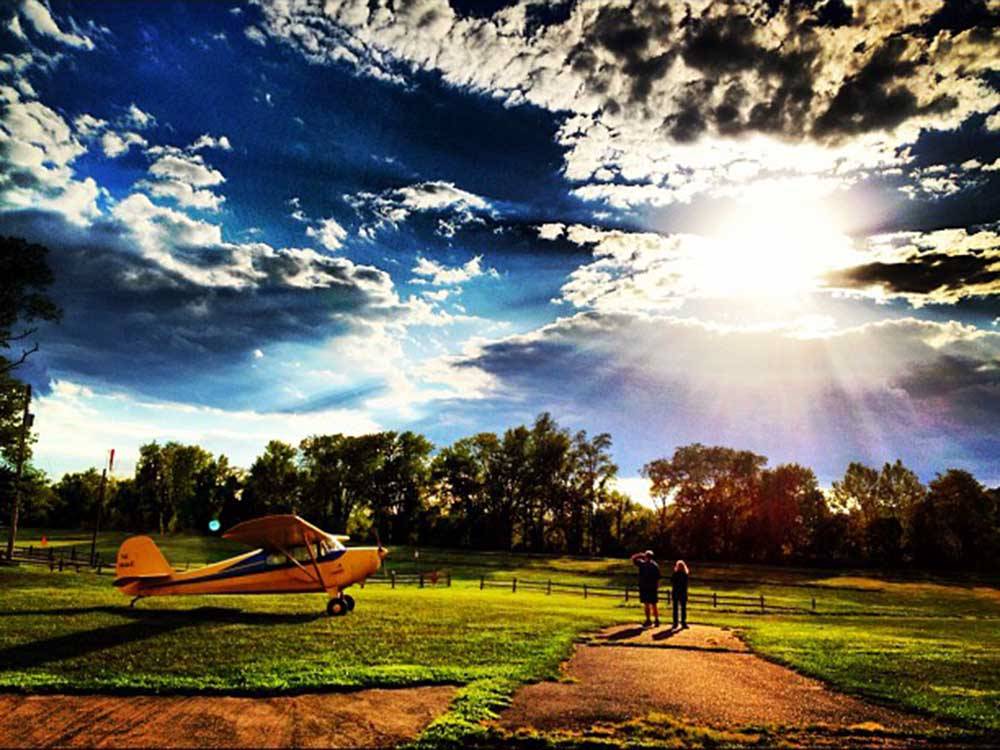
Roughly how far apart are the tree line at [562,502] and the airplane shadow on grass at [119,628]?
78.5m

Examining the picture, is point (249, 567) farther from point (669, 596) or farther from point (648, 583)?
point (669, 596)

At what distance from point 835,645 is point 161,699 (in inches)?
646

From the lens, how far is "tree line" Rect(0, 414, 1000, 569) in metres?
83.9

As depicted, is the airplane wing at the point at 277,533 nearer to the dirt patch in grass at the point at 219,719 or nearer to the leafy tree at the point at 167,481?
the dirt patch in grass at the point at 219,719

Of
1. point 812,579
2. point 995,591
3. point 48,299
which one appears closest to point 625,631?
point 48,299

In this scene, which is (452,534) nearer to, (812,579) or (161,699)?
(812,579)

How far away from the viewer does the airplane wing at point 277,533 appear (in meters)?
16.9

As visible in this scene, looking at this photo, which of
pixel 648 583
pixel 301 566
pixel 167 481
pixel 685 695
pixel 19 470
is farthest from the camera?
pixel 167 481

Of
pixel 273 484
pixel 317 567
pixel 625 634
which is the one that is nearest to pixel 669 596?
pixel 625 634

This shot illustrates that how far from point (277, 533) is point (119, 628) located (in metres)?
4.50

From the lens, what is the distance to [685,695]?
972 cm

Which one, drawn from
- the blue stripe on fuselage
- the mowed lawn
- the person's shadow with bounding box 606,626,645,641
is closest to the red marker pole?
the mowed lawn

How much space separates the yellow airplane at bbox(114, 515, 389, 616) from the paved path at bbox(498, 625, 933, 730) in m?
7.97

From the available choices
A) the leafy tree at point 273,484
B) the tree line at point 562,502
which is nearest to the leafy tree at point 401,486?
the tree line at point 562,502
